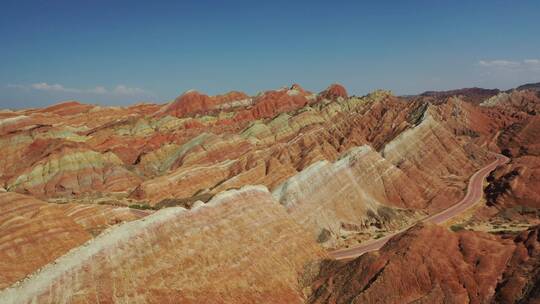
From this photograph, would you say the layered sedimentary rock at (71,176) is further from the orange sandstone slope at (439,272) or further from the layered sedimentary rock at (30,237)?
the orange sandstone slope at (439,272)

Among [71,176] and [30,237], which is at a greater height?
[30,237]

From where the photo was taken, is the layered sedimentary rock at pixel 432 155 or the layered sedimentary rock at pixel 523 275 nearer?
the layered sedimentary rock at pixel 523 275

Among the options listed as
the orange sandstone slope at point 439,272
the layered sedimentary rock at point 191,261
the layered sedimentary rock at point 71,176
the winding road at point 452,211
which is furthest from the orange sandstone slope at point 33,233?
the layered sedimentary rock at point 71,176

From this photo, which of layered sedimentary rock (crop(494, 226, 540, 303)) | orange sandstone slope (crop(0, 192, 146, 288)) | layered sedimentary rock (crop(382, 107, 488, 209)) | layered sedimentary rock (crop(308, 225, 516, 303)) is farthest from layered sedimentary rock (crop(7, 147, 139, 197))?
layered sedimentary rock (crop(494, 226, 540, 303))

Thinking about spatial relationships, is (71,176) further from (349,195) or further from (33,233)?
(349,195)

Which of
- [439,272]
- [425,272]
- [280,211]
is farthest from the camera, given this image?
[280,211]

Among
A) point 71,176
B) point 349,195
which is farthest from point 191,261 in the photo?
point 71,176

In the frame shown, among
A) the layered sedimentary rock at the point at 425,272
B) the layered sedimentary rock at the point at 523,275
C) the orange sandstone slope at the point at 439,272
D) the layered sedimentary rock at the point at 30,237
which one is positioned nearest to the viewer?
the layered sedimentary rock at the point at 523,275

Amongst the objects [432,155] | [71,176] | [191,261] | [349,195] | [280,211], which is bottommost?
[349,195]

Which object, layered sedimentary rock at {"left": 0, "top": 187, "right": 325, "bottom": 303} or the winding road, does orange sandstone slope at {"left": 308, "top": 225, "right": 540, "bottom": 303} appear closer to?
layered sedimentary rock at {"left": 0, "top": 187, "right": 325, "bottom": 303}
